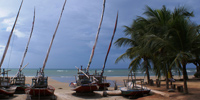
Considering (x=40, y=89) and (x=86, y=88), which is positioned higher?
(x=40, y=89)

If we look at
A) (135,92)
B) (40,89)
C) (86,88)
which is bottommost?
(135,92)

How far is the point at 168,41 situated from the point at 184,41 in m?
1.01

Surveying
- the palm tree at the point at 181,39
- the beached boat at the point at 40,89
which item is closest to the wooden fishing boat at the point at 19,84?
the beached boat at the point at 40,89

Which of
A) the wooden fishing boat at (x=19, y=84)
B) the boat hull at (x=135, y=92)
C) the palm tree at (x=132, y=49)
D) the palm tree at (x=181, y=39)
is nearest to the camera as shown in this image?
the palm tree at (x=181, y=39)

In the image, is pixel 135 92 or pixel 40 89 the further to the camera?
pixel 135 92

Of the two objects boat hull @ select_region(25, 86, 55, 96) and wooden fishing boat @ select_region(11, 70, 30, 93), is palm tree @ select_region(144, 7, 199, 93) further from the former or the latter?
wooden fishing boat @ select_region(11, 70, 30, 93)

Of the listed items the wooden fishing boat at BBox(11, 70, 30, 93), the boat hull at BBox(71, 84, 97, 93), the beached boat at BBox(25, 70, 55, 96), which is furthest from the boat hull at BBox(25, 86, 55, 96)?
the wooden fishing boat at BBox(11, 70, 30, 93)

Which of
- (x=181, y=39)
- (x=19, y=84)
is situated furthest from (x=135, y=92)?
(x=19, y=84)

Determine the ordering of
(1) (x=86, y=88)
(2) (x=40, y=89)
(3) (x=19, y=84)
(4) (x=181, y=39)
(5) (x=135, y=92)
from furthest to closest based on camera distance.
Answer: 1. (3) (x=19, y=84)
2. (1) (x=86, y=88)
3. (5) (x=135, y=92)
4. (2) (x=40, y=89)
5. (4) (x=181, y=39)

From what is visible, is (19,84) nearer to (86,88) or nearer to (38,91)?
(38,91)

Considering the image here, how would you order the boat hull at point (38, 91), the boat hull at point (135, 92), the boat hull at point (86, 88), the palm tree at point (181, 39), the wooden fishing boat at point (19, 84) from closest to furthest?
the palm tree at point (181, 39) < the boat hull at point (38, 91) < the boat hull at point (135, 92) < the boat hull at point (86, 88) < the wooden fishing boat at point (19, 84)

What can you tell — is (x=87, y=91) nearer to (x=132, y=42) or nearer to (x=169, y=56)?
(x=169, y=56)

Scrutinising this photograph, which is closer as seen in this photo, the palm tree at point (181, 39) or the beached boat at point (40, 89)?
the palm tree at point (181, 39)

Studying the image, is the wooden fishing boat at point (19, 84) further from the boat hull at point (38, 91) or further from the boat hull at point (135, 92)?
the boat hull at point (135, 92)
